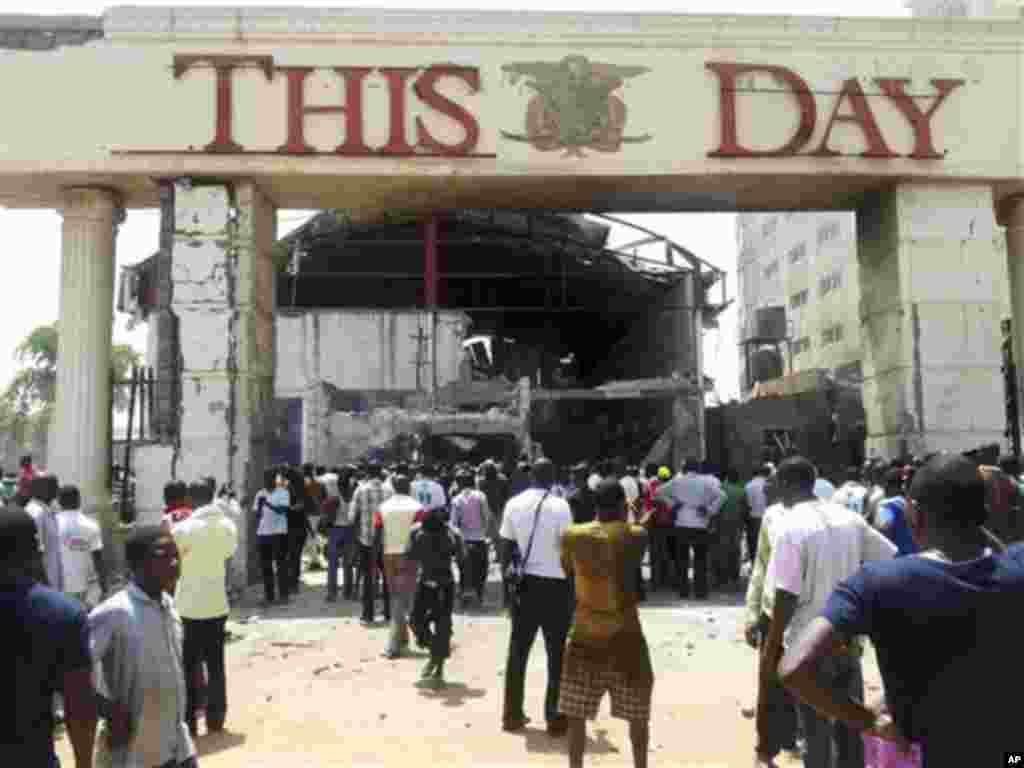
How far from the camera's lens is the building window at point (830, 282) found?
4241cm

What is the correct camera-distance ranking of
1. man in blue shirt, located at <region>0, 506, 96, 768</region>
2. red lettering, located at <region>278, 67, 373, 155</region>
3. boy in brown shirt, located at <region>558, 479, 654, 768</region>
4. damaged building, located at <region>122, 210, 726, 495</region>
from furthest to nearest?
1. damaged building, located at <region>122, 210, 726, 495</region>
2. red lettering, located at <region>278, 67, 373, 155</region>
3. boy in brown shirt, located at <region>558, 479, 654, 768</region>
4. man in blue shirt, located at <region>0, 506, 96, 768</region>

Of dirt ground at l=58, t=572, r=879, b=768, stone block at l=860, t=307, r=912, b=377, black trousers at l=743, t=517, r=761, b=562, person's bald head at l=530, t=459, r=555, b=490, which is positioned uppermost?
stone block at l=860, t=307, r=912, b=377

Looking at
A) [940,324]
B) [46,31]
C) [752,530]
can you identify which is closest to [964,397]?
[940,324]

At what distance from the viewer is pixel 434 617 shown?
6.80 meters

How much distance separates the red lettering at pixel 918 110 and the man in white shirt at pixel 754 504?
13.6ft

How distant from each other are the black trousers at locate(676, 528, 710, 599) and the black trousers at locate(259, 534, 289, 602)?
4507 millimetres

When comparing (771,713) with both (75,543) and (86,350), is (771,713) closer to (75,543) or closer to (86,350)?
(75,543)

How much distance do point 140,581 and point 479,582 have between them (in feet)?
22.9

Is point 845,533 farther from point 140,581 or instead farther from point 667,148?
point 667,148

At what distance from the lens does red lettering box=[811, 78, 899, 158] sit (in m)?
10.3

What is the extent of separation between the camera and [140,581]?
10.8 feet

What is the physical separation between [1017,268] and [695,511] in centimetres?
549

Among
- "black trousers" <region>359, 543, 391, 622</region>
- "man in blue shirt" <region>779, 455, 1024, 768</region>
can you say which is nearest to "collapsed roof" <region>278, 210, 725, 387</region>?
"black trousers" <region>359, 543, 391, 622</region>

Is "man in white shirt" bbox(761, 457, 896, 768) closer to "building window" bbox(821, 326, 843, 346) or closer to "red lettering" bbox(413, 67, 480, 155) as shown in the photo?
"red lettering" bbox(413, 67, 480, 155)
